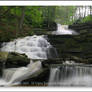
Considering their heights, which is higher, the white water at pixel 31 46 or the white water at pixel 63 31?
the white water at pixel 63 31

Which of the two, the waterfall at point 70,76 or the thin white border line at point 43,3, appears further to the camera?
the thin white border line at point 43,3

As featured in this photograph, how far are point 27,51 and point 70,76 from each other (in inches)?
51.8

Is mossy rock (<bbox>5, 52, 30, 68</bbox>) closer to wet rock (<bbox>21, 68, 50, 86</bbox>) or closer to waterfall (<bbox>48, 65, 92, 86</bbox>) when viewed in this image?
wet rock (<bbox>21, 68, 50, 86</bbox>)

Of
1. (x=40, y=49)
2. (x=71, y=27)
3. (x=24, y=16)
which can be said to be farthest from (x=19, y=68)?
(x=71, y=27)

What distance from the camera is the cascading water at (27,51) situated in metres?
4.66

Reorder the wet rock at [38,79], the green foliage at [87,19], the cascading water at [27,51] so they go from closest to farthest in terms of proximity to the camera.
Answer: the wet rock at [38,79] < the cascading water at [27,51] < the green foliage at [87,19]

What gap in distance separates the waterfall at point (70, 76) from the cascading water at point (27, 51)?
1.45ft

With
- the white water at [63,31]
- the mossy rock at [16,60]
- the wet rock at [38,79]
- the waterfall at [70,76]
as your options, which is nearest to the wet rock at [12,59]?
the mossy rock at [16,60]

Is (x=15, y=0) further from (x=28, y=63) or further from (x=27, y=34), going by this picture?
(x=28, y=63)

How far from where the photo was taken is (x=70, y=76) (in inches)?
182

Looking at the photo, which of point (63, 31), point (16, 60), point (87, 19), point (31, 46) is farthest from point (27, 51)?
point (87, 19)

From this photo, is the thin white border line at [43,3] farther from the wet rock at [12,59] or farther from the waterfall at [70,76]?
the waterfall at [70,76]

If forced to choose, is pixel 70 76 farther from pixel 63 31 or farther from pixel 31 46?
pixel 31 46

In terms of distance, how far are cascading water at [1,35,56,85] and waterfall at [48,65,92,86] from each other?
44 centimetres
